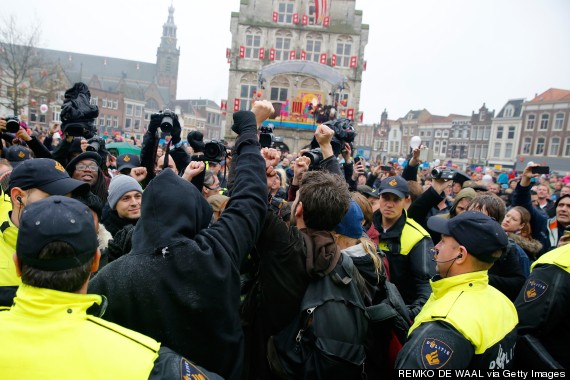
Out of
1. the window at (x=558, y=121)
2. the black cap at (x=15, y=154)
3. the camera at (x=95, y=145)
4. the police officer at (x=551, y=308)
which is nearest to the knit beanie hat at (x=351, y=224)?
the police officer at (x=551, y=308)

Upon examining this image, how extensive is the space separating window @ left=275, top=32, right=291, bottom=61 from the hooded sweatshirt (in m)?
30.2

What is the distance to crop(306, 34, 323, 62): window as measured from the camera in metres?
30.3

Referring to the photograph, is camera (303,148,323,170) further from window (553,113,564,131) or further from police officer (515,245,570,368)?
window (553,113,564,131)

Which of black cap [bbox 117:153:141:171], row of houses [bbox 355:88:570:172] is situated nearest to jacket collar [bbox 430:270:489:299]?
black cap [bbox 117:153:141:171]

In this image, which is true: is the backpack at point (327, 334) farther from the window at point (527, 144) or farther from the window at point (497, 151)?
the window at point (497, 151)

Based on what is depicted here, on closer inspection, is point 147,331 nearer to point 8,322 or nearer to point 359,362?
point 8,322

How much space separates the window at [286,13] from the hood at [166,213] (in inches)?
1230

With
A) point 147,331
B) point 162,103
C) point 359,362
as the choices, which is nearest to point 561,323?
point 359,362

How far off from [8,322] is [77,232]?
1.12 feet

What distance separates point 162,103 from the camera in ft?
239

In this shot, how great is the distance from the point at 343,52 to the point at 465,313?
30.9 meters

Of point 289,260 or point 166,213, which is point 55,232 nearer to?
point 166,213

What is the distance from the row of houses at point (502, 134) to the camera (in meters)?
41.9

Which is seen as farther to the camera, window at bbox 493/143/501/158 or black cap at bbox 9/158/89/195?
window at bbox 493/143/501/158
